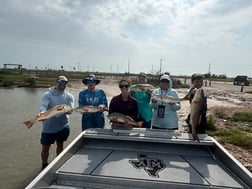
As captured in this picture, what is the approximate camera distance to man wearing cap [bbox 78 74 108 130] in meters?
5.89

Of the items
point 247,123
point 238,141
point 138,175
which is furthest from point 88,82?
point 247,123

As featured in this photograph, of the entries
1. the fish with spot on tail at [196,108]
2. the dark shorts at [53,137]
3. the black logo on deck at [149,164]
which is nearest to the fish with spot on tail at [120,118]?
the black logo on deck at [149,164]

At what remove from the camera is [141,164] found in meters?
4.02

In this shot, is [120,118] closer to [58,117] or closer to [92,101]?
[92,101]

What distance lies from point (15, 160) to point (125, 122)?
518 cm

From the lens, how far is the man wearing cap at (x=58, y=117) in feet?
19.1

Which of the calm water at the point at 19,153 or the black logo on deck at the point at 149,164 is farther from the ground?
the black logo on deck at the point at 149,164

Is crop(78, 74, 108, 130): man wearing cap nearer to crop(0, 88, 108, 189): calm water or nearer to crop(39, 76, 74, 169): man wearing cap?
crop(39, 76, 74, 169): man wearing cap

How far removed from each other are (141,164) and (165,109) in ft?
6.26

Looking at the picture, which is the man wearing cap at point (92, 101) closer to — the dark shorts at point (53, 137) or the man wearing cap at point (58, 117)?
the man wearing cap at point (58, 117)

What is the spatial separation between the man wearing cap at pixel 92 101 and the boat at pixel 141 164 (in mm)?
1039

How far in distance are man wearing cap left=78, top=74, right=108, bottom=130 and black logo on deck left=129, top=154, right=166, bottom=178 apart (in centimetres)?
184

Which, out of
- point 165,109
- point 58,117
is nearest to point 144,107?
point 165,109

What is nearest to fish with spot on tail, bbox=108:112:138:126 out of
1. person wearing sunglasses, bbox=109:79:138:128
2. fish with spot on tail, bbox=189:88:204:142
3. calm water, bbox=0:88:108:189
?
person wearing sunglasses, bbox=109:79:138:128
